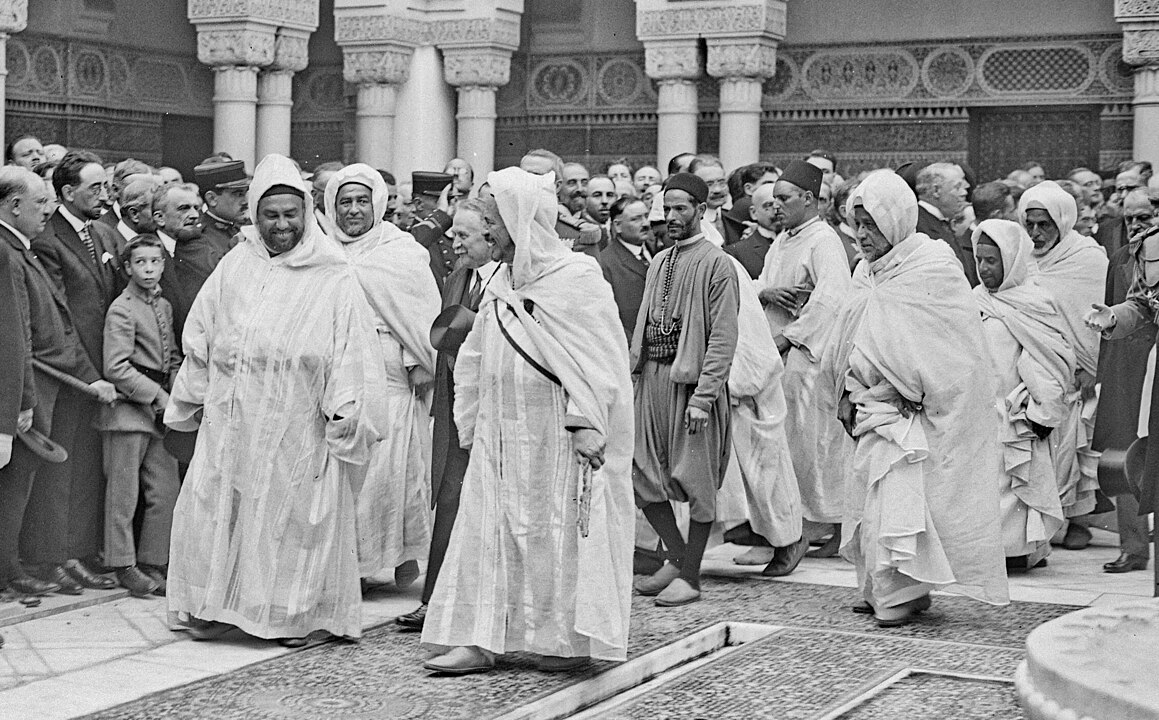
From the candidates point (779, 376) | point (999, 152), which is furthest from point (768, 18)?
point (779, 376)

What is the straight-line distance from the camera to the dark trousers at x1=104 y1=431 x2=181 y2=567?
5871mm

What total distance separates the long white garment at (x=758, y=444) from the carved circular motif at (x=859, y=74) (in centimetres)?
667

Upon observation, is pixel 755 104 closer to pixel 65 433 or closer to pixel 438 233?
pixel 438 233

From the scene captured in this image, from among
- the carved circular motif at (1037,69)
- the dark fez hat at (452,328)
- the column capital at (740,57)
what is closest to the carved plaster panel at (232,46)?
the column capital at (740,57)

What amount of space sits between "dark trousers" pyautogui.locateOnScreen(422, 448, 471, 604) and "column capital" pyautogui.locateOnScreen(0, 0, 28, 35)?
6.02 m

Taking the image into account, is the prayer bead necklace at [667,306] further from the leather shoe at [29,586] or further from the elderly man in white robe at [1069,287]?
the leather shoe at [29,586]

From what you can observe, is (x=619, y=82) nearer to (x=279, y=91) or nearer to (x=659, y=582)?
(x=279, y=91)

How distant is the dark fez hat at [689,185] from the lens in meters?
5.91

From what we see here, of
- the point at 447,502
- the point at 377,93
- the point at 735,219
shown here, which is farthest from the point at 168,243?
the point at 377,93

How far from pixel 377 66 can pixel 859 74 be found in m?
3.54

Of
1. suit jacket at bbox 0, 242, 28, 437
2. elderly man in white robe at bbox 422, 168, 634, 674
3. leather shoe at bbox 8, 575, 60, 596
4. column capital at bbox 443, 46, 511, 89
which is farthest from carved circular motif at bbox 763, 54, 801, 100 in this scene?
suit jacket at bbox 0, 242, 28, 437

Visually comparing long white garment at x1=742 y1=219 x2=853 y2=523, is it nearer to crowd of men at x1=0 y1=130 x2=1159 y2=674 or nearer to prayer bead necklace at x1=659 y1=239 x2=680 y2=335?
crowd of men at x1=0 y1=130 x2=1159 y2=674

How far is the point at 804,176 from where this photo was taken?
674cm

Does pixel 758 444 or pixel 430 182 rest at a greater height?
pixel 430 182
